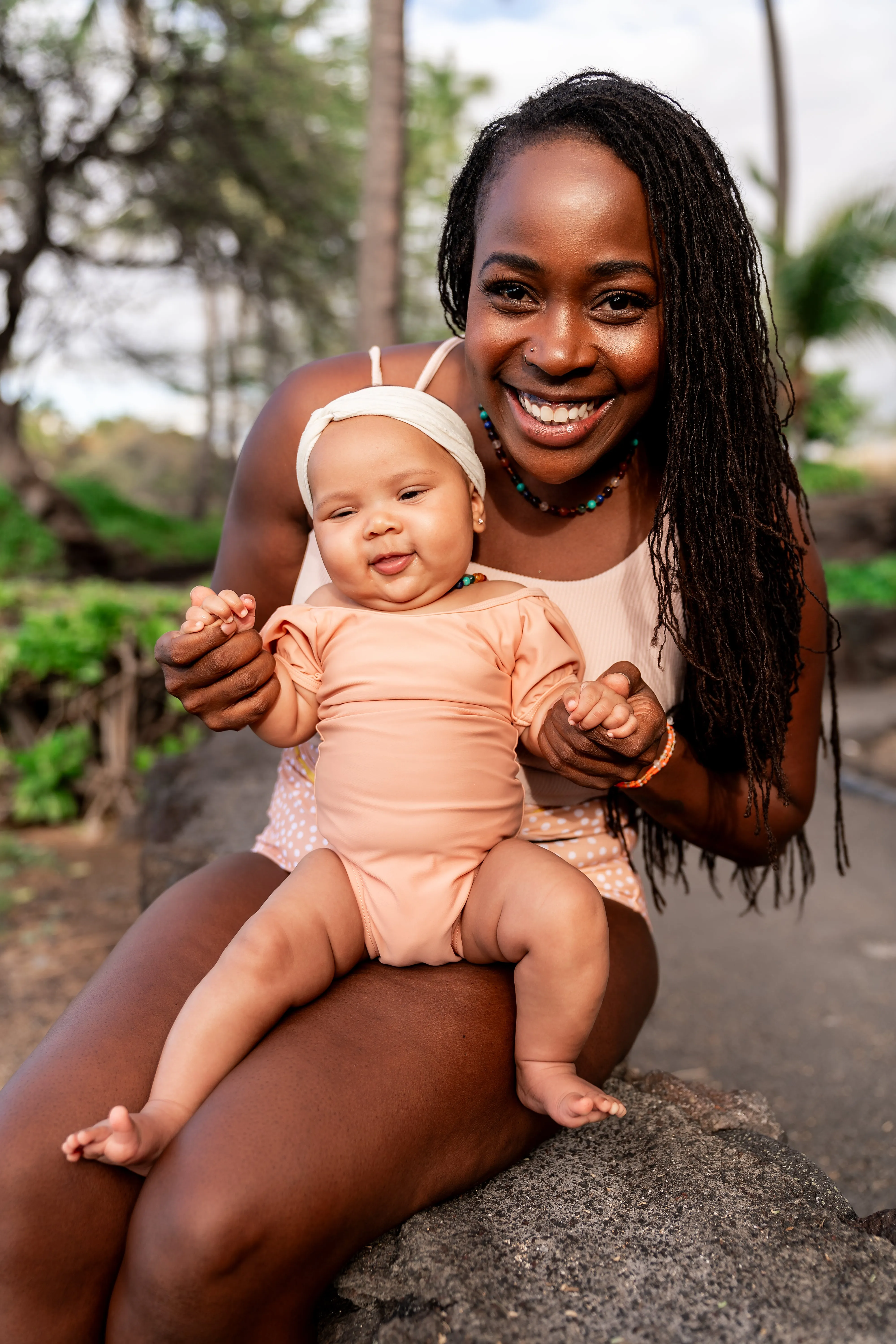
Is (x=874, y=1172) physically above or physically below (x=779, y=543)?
below

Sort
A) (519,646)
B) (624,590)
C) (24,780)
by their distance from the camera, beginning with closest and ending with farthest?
(519,646)
(624,590)
(24,780)

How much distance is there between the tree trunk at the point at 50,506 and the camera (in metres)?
11.1

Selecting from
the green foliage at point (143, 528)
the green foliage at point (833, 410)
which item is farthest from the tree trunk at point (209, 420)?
the green foliage at point (833, 410)

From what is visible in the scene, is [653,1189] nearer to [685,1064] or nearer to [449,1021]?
[449,1021]

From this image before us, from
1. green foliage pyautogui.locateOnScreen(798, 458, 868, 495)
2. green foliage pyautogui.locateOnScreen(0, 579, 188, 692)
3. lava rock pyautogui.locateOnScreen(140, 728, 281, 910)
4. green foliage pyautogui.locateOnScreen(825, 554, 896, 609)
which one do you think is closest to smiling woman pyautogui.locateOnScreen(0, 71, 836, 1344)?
lava rock pyautogui.locateOnScreen(140, 728, 281, 910)

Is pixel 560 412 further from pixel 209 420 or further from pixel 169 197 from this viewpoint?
pixel 209 420

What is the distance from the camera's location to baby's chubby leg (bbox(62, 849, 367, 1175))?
1513 mm

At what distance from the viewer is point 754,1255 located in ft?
5.16

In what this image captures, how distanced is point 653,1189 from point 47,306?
37.6ft

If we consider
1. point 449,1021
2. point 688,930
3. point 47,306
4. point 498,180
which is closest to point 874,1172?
point 688,930

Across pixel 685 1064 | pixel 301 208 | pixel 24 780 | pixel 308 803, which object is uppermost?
pixel 301 208

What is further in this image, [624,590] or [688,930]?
[688,930]

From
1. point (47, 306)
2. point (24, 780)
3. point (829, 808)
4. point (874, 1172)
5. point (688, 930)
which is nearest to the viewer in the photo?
point (874, 1172)

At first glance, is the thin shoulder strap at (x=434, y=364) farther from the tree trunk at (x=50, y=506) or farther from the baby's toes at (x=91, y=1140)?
the tree trunk at (x=50, y=506)
